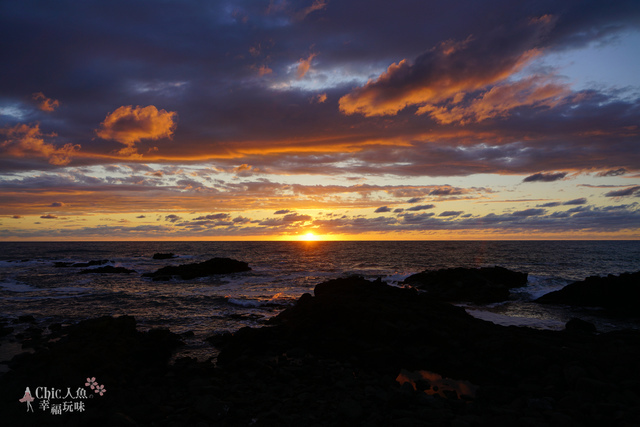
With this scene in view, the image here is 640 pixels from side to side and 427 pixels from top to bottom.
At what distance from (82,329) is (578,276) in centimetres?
5607

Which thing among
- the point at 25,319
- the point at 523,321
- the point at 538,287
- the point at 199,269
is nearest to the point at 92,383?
the point at 25,319

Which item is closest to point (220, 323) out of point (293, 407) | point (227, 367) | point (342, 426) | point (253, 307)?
point (253, 307)

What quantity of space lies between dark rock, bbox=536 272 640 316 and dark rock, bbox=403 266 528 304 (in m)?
4.09

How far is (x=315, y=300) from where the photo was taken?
19.9 meters

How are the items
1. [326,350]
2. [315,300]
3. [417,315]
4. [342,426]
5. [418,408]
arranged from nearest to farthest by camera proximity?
[342,426] < [418,408] < [326,350] < [417,315] < [315,300]

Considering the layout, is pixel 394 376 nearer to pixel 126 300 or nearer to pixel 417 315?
pixel 417 315

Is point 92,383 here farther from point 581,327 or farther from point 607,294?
point 607,294

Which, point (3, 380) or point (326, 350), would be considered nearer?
point (3, 380)

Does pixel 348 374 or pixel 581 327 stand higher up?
pixel 348 374

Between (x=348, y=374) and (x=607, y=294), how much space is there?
2485 cm

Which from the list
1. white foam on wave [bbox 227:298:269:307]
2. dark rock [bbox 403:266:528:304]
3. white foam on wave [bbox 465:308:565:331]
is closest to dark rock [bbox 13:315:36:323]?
white foam on wave [bbox 227:298:269:307]

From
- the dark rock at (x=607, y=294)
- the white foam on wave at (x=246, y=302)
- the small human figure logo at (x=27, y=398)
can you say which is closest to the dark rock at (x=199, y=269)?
the white foam on wave at (x=246, y=302)

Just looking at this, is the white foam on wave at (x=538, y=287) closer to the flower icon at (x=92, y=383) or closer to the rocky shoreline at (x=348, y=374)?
the rocky shoreline at (x=348, y=374)

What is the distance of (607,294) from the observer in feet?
84.1
